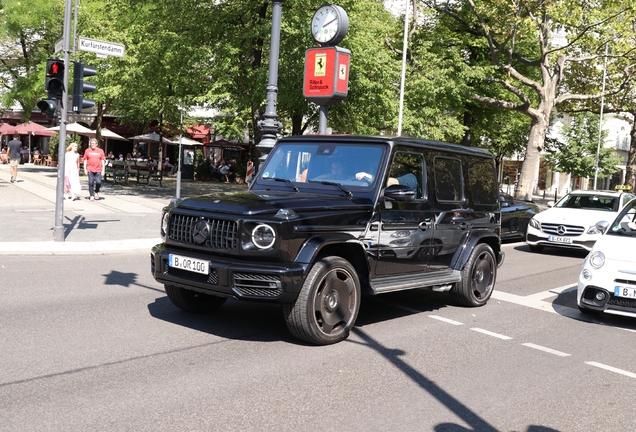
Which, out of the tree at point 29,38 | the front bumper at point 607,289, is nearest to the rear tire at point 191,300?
the front bumper at point 607,289

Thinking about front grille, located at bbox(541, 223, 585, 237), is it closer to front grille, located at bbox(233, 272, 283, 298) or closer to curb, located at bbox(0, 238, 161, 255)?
curb, located at bbox(0, 238, 161, 255)

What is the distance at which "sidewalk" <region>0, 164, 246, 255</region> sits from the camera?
12.0 meters

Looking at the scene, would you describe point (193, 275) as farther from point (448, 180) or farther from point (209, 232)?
point (448, 180)

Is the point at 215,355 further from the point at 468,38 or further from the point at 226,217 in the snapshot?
the point at 468,38

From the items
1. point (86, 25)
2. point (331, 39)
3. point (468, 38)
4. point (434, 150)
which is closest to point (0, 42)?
point (86, 25)

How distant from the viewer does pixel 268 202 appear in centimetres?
607

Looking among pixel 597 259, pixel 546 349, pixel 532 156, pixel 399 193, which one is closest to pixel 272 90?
pixel 399 193

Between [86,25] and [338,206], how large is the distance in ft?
85.1

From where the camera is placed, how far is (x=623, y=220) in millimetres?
8797

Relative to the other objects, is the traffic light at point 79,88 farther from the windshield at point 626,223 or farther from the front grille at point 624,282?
the front grille at point 624,282

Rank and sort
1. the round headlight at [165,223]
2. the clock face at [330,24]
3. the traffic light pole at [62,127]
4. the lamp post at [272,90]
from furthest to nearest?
the clock face at [330,24] < the lamp post at [272,90] < the traffic light pole at [62,127] < the round headlight at [165,223]

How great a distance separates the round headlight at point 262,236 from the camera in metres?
5.75

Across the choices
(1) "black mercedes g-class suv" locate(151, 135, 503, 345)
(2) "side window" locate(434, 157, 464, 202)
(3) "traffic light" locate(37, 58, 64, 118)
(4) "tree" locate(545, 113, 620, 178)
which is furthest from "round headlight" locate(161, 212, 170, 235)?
(4) "tree" locate(545, 113, 620, 178)

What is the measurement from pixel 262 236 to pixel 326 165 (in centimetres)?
162
